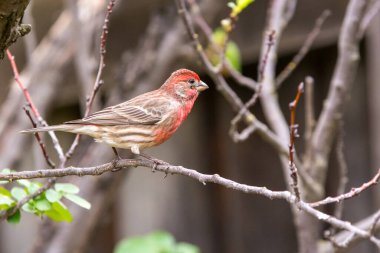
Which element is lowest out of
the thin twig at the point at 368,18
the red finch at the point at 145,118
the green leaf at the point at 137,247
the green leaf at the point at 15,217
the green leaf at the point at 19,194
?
the green leaf at the point at 137,247

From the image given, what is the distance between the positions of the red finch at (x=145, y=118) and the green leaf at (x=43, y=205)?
579 millimetres

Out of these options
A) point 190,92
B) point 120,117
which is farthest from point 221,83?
point 120,117

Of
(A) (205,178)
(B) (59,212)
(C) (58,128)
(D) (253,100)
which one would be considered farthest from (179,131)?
(A) (205,178)

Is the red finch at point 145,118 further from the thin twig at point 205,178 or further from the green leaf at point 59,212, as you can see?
the thin twig at point 205,178

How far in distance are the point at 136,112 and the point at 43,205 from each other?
1043 millimetres

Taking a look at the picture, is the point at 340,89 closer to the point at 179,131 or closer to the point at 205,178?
the point at 205,178

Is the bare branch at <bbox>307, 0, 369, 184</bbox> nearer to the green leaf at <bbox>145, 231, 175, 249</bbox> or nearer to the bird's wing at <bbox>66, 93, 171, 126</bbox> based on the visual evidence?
the bird's wing at <bbox>66, 93, 171, 126</bbox>

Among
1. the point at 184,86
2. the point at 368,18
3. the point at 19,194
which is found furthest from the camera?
the point at 368,18

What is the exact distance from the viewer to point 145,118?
12.4 ft

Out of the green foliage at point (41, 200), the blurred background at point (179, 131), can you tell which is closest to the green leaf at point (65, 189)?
the green foliage at point (41, 200)

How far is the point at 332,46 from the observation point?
5.43 meters

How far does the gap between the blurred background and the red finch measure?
0.64 meters

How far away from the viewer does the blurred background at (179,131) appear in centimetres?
482

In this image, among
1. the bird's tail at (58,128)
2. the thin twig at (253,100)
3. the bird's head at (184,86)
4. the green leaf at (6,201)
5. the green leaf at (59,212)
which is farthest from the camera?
the bird's head at (184,86)
